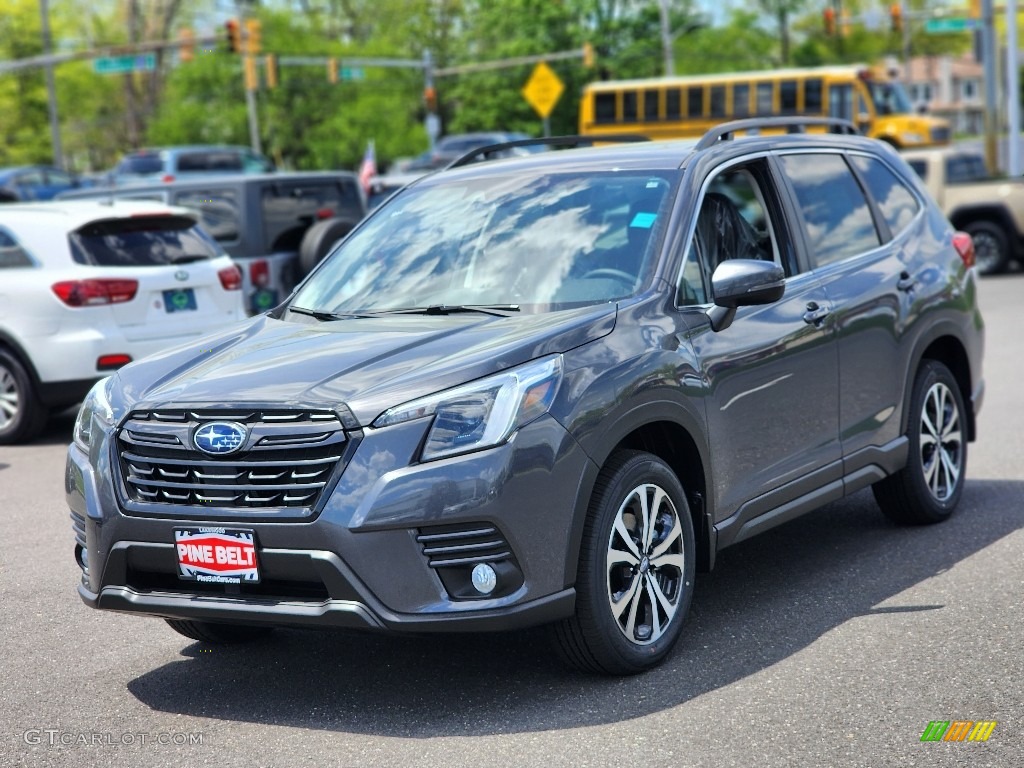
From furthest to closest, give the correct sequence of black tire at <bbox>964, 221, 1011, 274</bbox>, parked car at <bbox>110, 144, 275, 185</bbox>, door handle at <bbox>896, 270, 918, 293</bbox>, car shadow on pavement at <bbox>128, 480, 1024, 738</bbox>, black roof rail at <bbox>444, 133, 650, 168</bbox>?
1. parked car at <bbox>110, 144, 275, 185</bbox>
2. black tire at <bbox>964, 221, 1011, 274</bbox>
3. door handle at <bbox>896, 270, 918, 293</bbox>
4. black roof rail at <bbox>444, 133, 650, 168</bbox>
5. car shadow on pavement at <bbox>128, 480, 1024, 738</bbox>

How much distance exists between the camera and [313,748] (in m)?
4.39

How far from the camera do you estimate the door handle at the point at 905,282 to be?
22.0 feet

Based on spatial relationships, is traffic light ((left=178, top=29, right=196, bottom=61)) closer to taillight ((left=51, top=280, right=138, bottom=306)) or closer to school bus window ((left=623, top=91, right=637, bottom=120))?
school bus window ((left=623, top=91, right=637, bottom=120))

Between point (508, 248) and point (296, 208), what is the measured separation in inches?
356

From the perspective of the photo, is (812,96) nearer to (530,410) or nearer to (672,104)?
(672,104)

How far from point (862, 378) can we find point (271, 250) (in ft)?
28.2

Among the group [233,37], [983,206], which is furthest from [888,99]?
[983,206]

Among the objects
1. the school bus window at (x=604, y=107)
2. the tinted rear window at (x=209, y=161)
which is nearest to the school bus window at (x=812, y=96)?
the school bus window at (x=604, y=107)

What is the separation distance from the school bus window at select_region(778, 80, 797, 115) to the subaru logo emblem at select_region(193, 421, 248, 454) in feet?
122

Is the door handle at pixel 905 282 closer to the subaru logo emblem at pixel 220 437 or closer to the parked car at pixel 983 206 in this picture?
the subaru logo emblem at pixel 220 437

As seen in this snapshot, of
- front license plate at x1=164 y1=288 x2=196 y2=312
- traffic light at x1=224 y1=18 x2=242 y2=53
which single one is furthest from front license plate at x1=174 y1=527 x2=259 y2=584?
traffic light at x1=224 y1=18 x2=242 y2=53

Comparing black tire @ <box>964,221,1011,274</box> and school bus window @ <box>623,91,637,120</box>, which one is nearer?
black tire @ <box>964,221,1011,274</box>

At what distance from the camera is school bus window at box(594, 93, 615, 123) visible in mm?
44812

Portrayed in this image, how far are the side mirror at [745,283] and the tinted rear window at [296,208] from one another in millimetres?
9212
